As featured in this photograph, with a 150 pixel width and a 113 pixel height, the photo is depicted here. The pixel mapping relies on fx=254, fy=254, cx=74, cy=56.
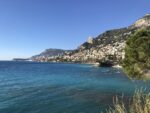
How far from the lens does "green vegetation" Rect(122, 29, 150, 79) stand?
109ft

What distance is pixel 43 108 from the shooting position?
108 feet

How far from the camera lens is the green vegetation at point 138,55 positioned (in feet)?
109

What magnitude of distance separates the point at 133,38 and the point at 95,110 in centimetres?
1163

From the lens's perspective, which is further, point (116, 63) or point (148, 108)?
point (116, 63)

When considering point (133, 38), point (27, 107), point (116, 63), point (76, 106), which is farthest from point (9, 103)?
Result: point (116, 63)

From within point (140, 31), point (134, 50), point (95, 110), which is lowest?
point (95, 110)

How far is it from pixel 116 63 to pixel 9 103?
152 metres

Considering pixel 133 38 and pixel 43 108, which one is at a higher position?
pixel 133 38

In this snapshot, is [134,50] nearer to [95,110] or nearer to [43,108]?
[95,110]

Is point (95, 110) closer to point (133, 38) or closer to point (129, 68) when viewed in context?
point (129, 68)

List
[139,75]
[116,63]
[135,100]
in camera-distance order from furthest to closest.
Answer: [116,63] → [139,75] → [135,100]

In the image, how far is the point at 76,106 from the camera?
34.2m

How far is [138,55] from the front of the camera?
33.7 meters

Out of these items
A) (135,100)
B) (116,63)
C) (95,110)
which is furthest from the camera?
(116,63)
